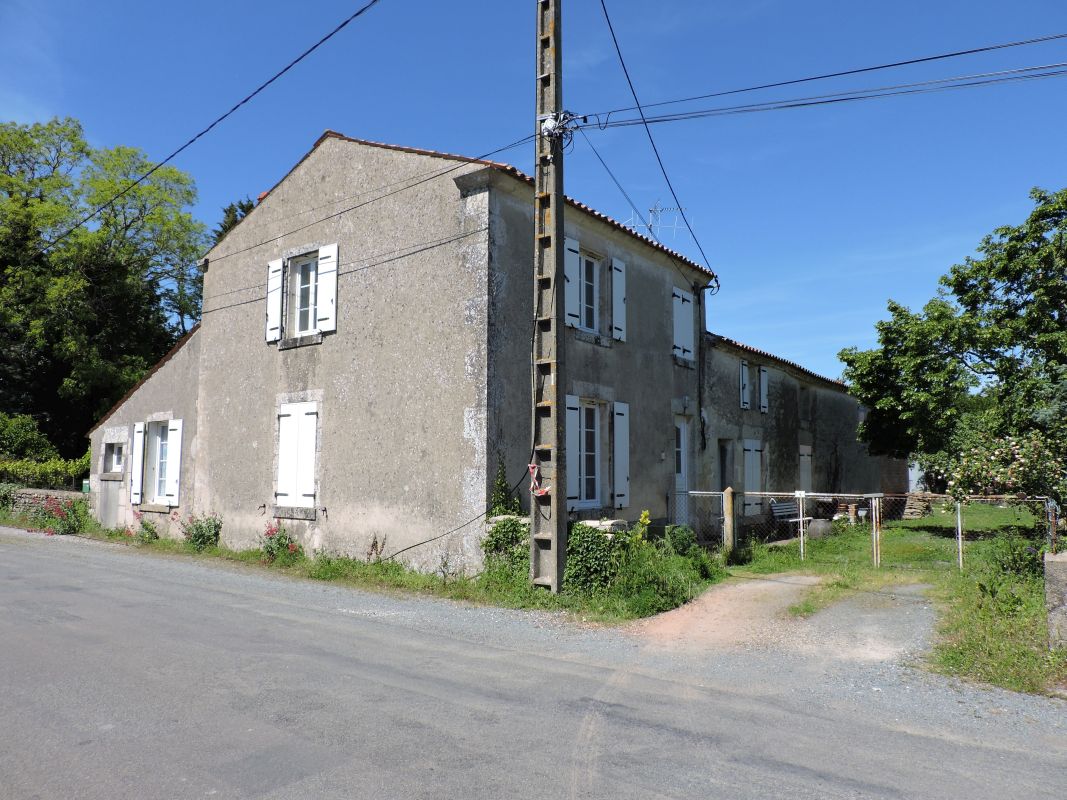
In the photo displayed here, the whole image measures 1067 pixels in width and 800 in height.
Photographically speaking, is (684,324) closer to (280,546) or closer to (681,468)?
(681,468)

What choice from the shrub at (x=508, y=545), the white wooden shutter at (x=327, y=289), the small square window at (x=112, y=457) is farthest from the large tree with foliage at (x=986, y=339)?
the small square window at (x=112, y=457)

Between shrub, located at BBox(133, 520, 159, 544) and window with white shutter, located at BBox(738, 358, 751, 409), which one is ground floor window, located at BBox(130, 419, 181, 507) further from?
window with white shutter, located at BBox(738, 358, 751, 409)

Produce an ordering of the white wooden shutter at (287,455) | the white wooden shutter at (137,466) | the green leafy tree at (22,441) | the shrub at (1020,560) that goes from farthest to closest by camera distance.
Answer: the green leafy tree at (22,441) → the white wooden shutter at (137,466) → the white wooden shutter at (287,455) → the shrub at (1020,560)

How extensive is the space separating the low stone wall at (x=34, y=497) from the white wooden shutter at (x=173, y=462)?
3.96 m

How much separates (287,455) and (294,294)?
284 centimetres

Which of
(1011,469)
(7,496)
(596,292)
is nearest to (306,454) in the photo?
(596,292)

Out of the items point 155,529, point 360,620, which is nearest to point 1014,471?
point 360,620

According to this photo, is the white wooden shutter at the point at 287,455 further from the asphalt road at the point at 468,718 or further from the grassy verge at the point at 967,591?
the grassy verge at the point at 967,591

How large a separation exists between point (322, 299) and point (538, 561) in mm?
6035

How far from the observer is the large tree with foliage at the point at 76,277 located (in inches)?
964

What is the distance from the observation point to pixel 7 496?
775 inches

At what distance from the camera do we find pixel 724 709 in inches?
202

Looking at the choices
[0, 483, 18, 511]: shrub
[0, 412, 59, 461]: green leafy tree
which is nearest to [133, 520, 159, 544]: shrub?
[0, 483, 18, 511]: shrub

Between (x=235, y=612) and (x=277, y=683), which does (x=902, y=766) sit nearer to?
(x=277, y=683)
